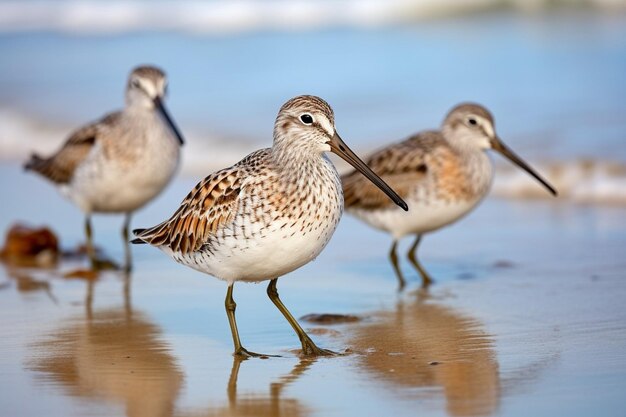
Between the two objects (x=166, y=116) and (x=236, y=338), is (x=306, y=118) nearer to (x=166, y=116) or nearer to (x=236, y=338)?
(x=236, y=338)

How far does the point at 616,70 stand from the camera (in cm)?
1844

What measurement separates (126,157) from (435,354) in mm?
4915

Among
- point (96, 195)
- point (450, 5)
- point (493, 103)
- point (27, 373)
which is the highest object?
point (450, 5)

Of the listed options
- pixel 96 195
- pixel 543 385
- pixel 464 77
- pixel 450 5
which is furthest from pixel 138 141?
pixel 450 5

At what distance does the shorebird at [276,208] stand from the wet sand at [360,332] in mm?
586

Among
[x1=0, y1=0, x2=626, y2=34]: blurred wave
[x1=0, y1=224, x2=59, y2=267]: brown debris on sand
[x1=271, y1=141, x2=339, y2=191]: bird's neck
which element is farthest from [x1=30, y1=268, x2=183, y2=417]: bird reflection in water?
[x1=0, y1=0, x2=626, y2=34]: blurred wave

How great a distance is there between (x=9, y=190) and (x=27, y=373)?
24.3ft

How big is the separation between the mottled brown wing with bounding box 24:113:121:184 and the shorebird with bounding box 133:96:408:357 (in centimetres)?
407

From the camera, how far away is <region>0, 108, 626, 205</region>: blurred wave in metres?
13.0

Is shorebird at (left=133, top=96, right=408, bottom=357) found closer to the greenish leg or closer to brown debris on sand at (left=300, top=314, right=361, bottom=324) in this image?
brown debris on sand at (left=300, top=314, right=361, bottom=324)

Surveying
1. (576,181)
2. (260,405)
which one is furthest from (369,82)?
(260,405)

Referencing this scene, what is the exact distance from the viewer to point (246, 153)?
16.0m

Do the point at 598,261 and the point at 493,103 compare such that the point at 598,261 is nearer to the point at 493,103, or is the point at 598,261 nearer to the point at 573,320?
the point at 573,320

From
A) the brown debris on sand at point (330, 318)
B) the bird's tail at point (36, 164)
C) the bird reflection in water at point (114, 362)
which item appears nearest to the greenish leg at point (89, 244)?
the bird's tail at point (36, 164)
